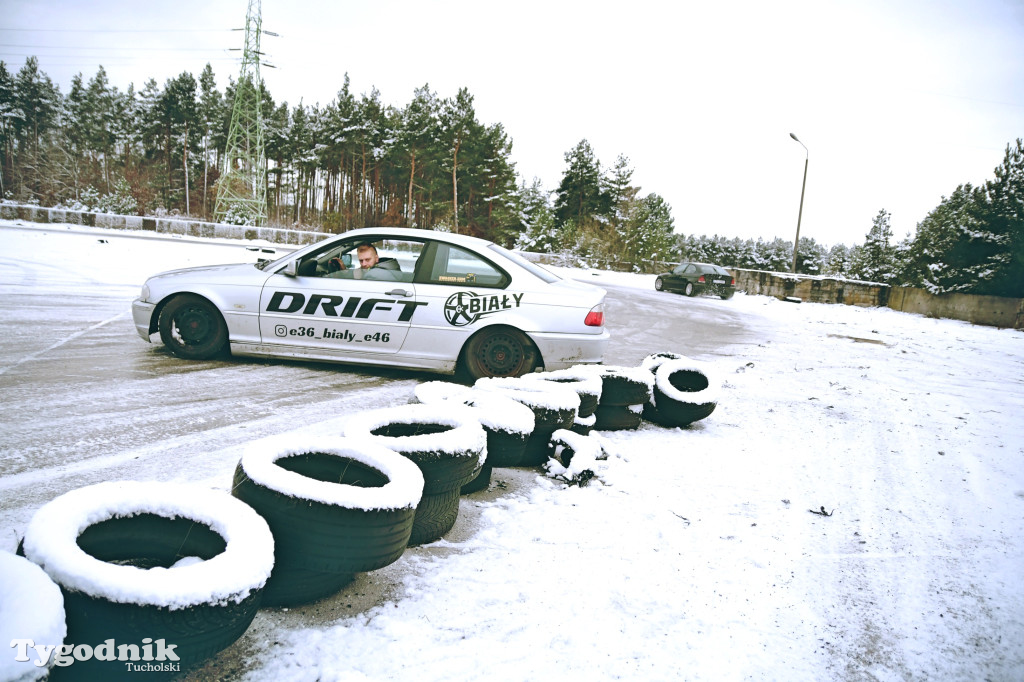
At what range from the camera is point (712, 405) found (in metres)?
5.27

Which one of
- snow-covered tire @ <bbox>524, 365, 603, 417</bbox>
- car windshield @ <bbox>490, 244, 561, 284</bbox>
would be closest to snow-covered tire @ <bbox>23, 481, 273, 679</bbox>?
snow-covered tire @ <bbox>524, 365, 603, 417</bbox>

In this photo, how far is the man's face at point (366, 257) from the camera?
616 cm

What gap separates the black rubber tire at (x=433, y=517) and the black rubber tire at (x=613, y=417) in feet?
7.56

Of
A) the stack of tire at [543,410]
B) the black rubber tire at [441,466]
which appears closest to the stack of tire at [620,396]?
the stack of tire at [543,410]

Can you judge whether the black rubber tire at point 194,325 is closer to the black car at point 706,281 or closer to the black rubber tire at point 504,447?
the black rubber tire at point 504,447

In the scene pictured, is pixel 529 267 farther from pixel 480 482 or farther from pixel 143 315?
pixel 143 315

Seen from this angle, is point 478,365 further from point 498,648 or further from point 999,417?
point 999,417

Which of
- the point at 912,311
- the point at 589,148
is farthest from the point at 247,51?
the point at 912,311

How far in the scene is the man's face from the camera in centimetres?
616

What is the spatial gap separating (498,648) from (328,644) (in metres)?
0.59

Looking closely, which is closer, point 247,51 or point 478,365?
point 478,365

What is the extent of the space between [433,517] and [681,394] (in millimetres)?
3096

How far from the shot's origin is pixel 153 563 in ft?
6.39

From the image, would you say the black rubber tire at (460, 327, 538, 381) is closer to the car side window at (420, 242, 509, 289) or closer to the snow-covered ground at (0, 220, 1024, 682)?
the car side window at (420, 242, 509, 289)
